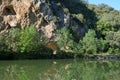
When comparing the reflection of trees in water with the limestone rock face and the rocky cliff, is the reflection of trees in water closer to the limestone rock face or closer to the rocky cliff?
the rocky cliff

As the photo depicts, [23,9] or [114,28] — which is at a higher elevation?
[23,9]

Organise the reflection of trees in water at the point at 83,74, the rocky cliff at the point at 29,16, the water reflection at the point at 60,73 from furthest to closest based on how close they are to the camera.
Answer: the rocky cliff at the point at 29,16
the water reflection at the point at 60,73
the reflection of trees in water at the point at 83,74

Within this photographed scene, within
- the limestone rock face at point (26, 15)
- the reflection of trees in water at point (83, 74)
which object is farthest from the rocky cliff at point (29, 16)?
the reflection of trees in water at point (83, 74)

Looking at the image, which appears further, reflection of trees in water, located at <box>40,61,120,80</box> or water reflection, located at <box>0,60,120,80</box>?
water reflection, located at <box>0,60,120,80</box>

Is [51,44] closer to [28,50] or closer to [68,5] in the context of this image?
[28,50]

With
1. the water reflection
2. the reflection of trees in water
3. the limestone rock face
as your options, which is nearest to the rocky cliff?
the limestone rock face

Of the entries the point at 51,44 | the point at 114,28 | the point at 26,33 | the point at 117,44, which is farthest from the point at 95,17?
the point at 26,33

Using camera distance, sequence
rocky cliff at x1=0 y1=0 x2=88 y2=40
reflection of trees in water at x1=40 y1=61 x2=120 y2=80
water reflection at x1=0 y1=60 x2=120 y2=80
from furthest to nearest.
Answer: rocky cliff at x1=0 y1=0 x2=88 y2=40, water reflection at x1=0 y1=60 x2=120 y2=80, reflection of trees in water at x1=40 y1=61 x2=120 y2=80

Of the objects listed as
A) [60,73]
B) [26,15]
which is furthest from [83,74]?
[26,15]

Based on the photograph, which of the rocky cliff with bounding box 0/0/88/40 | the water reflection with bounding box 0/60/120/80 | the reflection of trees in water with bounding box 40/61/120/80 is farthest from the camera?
the rocky cliff with bounding box 0/0/88/40

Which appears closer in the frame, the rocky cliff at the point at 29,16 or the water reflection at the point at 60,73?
the water reflection at the point at 60,73

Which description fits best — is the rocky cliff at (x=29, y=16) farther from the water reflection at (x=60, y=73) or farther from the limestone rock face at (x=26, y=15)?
the water reflection at (x=60, y=73)

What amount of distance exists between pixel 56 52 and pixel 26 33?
7853 mm

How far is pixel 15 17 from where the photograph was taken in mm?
88688
